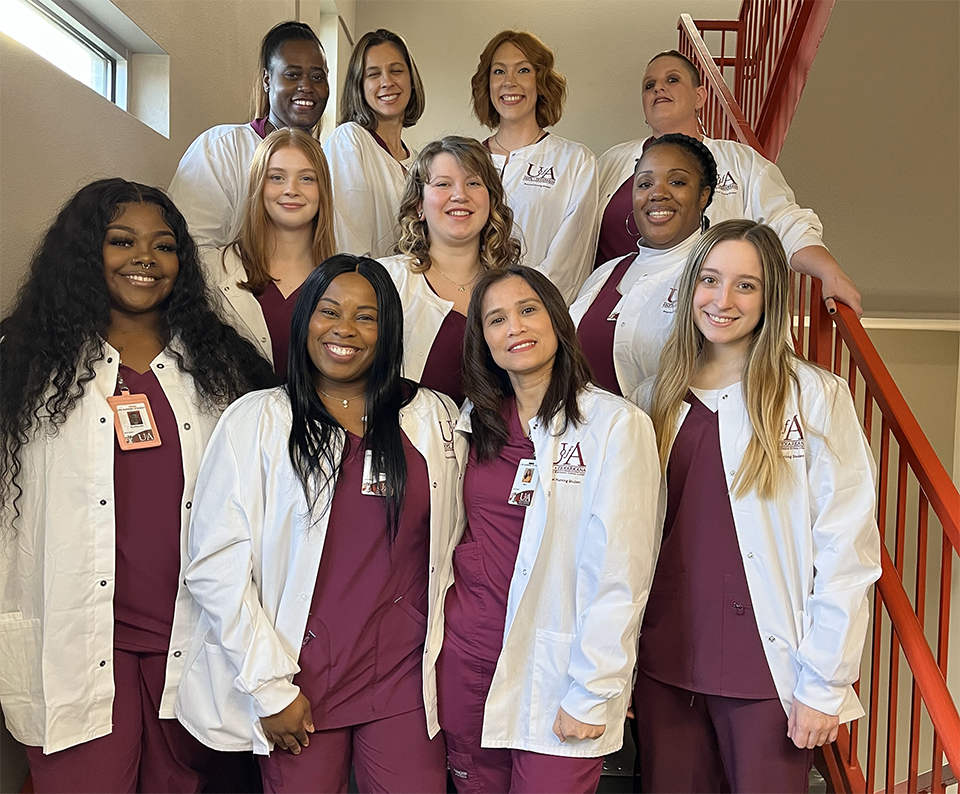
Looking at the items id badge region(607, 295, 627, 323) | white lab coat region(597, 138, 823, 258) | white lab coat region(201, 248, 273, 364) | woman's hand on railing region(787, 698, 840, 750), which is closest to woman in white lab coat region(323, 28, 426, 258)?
white lab coat region(201, 248, 273, 364)

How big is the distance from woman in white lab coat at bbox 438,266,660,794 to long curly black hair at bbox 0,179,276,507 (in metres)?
0.70

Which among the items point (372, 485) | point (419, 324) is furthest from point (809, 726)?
point (419, 324)

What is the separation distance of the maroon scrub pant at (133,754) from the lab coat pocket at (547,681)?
866 mm

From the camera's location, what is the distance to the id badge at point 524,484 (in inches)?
82.1

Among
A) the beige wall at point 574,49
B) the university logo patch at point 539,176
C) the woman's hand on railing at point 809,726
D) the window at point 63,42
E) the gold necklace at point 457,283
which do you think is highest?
the beige wall at point 574,49

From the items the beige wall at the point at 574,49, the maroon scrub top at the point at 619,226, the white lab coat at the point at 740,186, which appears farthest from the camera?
the beige wall at the point at 574,49

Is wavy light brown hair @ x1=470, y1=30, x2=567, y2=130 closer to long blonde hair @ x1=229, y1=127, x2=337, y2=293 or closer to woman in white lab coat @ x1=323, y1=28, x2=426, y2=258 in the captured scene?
woman in white lab coat @ x1=323, y1=28, x2=426, y2=258

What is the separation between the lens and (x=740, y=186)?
3416mm

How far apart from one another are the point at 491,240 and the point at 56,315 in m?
1.29

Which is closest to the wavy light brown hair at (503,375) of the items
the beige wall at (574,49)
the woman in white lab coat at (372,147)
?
the woman in white lab coat at (372,147)

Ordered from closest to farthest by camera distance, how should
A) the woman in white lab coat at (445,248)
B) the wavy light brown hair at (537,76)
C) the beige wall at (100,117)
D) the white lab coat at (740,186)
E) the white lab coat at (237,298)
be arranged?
the beige wall at (100,117), the white lab coat at (237,298), the woman in white lab coat at (445,248), the white lab coat at (740,186), the wavy light brown hair at (537,76)

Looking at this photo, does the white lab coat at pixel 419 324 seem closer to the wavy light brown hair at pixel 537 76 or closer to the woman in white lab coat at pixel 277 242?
the woman in white lab coat at pixel 277 242

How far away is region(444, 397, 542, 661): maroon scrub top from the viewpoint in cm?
210

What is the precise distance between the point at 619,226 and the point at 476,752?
207cm
